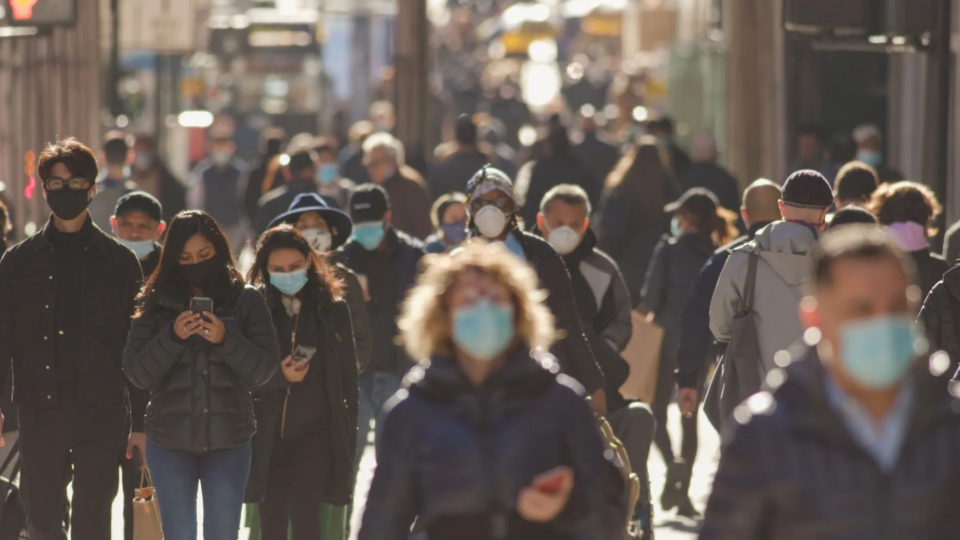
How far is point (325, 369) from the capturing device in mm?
8164

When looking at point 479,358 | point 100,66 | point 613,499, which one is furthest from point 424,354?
A: point 100,66

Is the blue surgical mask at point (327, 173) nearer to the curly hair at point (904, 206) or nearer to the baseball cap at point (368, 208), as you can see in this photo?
the baseball cap at point (368, 208)

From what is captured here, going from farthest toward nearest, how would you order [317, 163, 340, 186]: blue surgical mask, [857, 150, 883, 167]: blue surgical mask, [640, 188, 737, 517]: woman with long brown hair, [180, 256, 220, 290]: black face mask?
1. [317, 163, 340, 186]: blue surgical mask
2. [857, 150, 883, 167]: blue surgical mask
3. [640, 188, 737, 517]: woman with long brown hair
4. [180, 256, 220, 290]: black face mask

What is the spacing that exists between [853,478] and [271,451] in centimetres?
436

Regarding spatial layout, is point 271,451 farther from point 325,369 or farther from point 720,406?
point 720,406

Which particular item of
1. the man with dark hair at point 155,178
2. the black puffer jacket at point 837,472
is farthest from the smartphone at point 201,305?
the man with dark hair at point 155,178

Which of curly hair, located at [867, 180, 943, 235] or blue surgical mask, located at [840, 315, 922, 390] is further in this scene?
A: curly hair, located at [867, 180, 943, 235]

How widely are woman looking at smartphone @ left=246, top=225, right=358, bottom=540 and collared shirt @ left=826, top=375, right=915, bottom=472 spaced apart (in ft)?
14.0

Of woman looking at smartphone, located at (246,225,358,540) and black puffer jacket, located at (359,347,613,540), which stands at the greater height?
black puffer jacket, located at (359,347,613,540)

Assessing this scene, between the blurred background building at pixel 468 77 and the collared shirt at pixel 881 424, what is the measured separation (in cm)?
649

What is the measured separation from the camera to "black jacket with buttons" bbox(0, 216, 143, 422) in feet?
25.3

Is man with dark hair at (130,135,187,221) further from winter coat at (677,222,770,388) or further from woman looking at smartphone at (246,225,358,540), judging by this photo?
woman looking at smartphone at (246,225,358,540)

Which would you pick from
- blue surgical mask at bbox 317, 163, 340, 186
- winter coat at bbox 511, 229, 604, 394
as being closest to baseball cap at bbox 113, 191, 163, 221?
winter coat at bbox 511, 229, 604, 394

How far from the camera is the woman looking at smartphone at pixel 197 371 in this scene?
730cm
